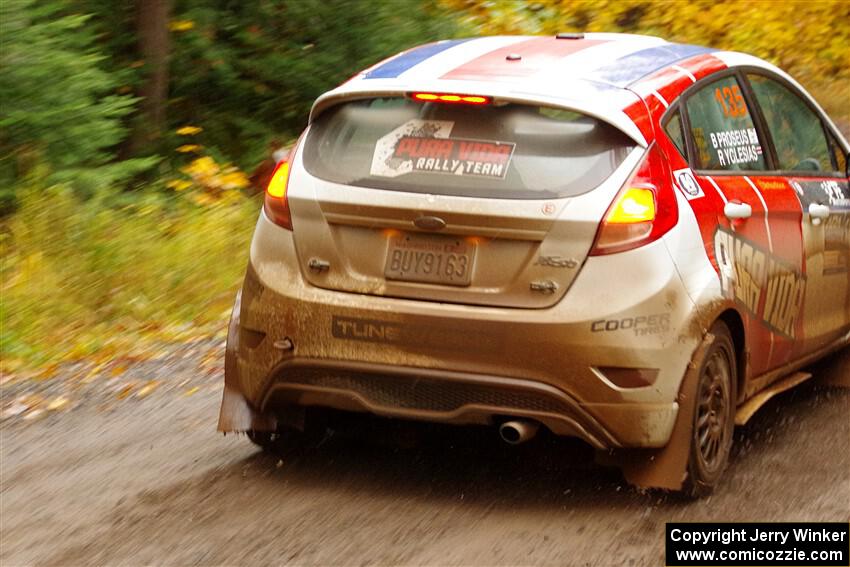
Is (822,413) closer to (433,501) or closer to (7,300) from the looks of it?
(433,501)

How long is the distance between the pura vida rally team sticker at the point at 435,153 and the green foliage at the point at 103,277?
358 cm

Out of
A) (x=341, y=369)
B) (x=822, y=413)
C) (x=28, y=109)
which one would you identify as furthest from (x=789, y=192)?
(x=28, y=109)

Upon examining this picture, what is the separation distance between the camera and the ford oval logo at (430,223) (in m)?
5.36

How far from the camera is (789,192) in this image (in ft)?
21.2

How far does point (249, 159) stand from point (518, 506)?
8.82 m

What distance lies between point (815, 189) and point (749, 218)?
2.89ft

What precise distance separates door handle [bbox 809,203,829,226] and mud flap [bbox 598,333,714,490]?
1319 millimetres

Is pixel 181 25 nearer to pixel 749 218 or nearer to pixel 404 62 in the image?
pixel 404 62

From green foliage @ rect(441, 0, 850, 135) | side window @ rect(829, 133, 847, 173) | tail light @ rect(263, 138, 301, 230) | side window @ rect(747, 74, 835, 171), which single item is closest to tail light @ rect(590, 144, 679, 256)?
tail light @ rect(263, 138, 301, 230)

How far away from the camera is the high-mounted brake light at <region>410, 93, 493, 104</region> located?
5.54 meters

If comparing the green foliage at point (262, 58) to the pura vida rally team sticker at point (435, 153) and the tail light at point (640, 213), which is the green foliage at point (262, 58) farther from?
the tail light at point (640, 213)

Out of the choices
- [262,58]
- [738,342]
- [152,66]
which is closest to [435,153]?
[738,342]

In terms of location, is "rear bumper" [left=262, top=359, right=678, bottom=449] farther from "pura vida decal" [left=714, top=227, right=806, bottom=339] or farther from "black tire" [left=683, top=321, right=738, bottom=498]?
"pura vida decal" [left=714, top=227, right=806, bottom=339]

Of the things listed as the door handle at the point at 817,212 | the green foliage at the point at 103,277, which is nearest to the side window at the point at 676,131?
the door handle at the point at 817,212
